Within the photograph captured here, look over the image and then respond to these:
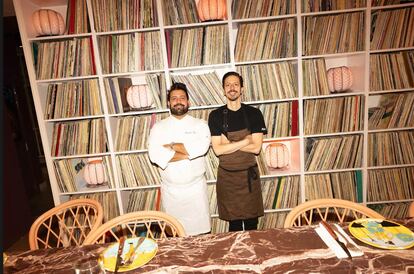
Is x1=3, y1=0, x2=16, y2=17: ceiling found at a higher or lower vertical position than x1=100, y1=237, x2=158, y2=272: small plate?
higher

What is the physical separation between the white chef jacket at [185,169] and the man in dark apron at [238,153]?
146 millimetres

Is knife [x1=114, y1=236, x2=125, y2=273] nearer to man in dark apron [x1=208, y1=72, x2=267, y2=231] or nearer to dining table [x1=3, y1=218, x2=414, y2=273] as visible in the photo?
dining table [x1=3, y1=218, x2=414, y2=273]

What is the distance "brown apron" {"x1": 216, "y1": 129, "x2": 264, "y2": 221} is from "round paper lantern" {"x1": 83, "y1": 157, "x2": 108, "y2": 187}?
1.20 m

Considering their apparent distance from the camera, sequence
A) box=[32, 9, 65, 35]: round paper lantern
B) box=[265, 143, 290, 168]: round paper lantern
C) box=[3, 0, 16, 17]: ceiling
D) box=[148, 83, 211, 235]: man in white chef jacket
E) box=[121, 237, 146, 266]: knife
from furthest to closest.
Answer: box=[3, 0, 16, 17]: ceiling → box=[265, 143, 290, 168]: round paper lantern → box=[32, 9, 65, 35]: round paper lantern → box=[148, 83, 211, 235]: man in white chef jacket → box=[121, 237, 146, 266]: knife

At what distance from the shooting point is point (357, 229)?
123cm

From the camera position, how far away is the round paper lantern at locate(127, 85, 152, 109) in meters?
2.62

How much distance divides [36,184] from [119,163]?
309 centimetres

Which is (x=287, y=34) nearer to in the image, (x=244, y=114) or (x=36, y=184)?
(x=244, y=114)

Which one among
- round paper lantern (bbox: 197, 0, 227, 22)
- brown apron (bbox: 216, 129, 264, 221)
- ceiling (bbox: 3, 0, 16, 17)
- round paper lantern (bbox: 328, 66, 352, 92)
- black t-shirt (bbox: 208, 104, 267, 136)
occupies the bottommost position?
brown apron (bbox: 216, 129, 264, 221)

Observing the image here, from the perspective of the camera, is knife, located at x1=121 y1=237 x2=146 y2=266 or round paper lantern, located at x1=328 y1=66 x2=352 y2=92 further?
round paper lantern, located at x1=328 y1=66 x2=352 y2=92

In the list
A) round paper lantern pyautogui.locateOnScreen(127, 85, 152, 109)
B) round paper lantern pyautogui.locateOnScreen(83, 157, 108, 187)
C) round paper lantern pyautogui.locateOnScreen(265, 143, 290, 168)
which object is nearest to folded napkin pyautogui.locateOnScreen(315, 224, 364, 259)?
round paper lantern pyautogui.locateOnScreen(265, 143, 290, 168)

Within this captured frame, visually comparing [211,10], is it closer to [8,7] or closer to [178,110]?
[178,110]

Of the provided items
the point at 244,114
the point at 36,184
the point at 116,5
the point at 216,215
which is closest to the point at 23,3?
the point at 116,5

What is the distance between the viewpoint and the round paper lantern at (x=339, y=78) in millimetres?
2576
